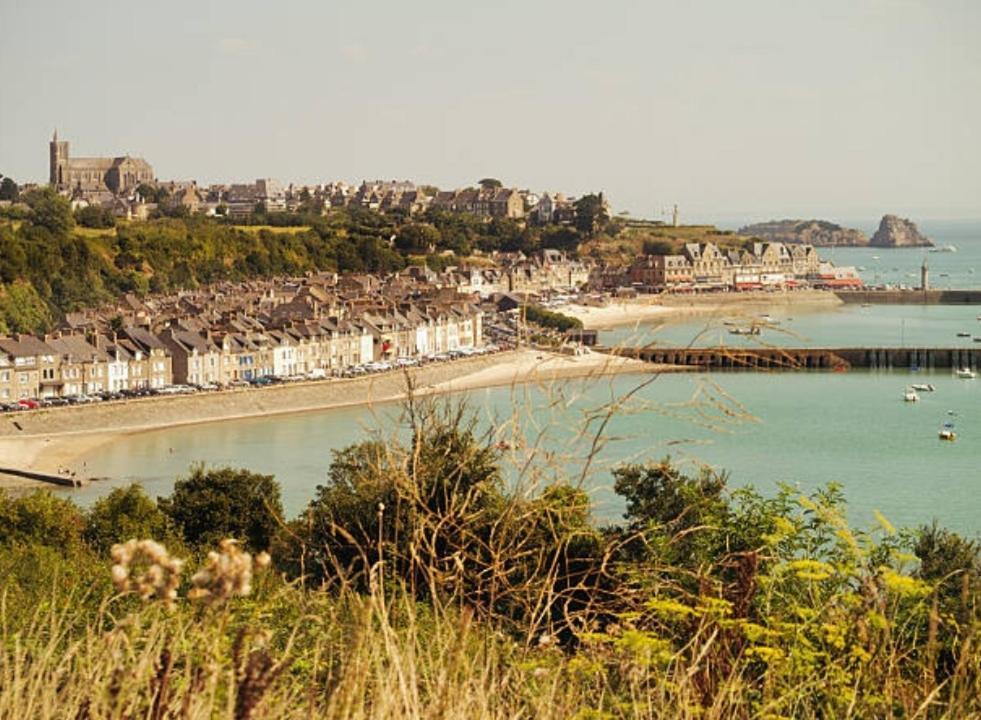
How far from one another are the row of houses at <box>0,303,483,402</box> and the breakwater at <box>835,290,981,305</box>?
19.0m

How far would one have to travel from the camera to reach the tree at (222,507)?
8547 millimetres

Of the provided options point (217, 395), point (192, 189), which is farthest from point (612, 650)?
point (192, 189)

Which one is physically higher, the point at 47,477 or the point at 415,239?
the point at 415,239

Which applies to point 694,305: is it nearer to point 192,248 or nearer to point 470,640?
point 192,248

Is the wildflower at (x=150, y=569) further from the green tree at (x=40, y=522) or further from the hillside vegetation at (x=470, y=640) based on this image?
the green tree at (x=40, y=522)

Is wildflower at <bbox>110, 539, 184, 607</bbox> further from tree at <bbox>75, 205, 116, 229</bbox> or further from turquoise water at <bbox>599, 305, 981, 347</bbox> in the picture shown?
tree at <bbox>75, 205, 116, 229</bbox>

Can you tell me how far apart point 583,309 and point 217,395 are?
55.2 ft

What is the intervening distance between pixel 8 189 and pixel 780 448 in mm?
38842

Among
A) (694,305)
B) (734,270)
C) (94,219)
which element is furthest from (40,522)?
(734,270)

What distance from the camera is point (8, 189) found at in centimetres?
4862

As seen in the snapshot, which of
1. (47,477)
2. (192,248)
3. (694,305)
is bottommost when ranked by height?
(47,477)

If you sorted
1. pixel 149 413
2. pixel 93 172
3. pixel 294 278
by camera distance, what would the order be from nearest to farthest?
pixel 149 413 < pixel 294 278 < pixel 93 172

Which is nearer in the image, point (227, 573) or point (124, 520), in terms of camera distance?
point (227, 573)

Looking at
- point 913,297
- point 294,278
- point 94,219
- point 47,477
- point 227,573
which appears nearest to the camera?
point 227,573
